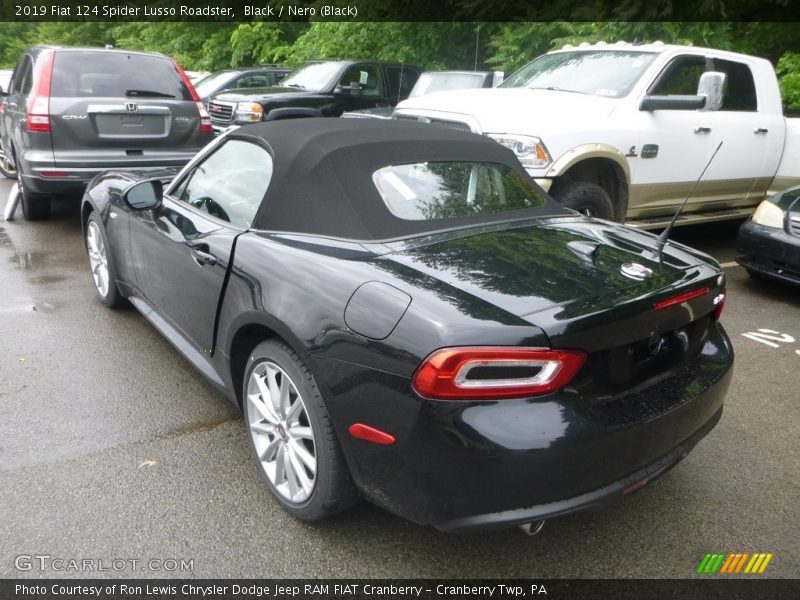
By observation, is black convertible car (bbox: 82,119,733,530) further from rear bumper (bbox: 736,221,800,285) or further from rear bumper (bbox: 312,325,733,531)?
rear bumper (bbox: 736,221,800,285)

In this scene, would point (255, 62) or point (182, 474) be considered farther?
point (255, 62)

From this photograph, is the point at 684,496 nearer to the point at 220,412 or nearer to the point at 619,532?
the point at 619,532

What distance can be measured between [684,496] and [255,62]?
23.5 m

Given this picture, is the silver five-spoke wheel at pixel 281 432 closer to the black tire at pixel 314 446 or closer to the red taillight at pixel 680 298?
the black tire at pixel 314 446

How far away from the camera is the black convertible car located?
2051 mm

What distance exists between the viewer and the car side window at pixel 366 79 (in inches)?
475

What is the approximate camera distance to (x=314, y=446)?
244 centimetres

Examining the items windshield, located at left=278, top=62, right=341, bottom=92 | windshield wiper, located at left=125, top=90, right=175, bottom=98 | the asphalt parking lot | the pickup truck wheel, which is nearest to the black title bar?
the asphalt parking lot

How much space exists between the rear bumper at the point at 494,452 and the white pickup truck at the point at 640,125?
3399 millimetres

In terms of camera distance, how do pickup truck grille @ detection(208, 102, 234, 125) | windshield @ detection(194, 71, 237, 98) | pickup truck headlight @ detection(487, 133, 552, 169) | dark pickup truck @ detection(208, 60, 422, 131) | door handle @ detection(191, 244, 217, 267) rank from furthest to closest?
windshield @ detection(194, 71, 237, 98), pickup truck grille @ detection(208, 102, 234, 125), dark pickup truck @ detection(208, 60, 422, 131), pickup truck headlight @ detection(487, 133, 552, 169), door handle @ detection(191, 244, 217, 267)

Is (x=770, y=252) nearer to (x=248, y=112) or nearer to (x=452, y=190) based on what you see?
(x=452, y=190)

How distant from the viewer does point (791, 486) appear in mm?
2988

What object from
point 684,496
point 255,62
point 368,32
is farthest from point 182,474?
point 255,62

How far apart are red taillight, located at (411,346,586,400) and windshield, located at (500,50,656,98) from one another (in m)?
4.60
